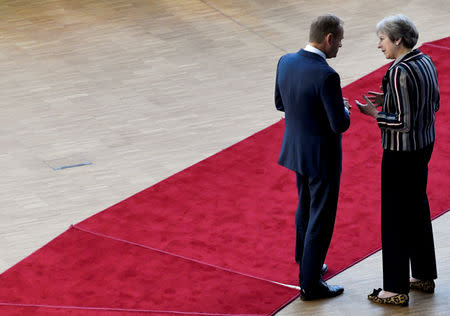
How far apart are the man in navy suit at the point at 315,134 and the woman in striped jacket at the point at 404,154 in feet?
0.57

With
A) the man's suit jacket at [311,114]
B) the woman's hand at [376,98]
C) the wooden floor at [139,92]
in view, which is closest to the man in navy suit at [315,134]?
the man's suit jacket at [311,114]

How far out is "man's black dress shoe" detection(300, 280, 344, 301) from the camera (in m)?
4.23

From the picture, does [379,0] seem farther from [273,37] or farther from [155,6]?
[155,6]

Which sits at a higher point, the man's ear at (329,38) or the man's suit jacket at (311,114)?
the man's ear at (329,38)

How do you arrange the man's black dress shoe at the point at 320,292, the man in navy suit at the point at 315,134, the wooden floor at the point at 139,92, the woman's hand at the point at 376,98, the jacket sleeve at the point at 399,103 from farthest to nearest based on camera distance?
the wooden floor at the point at 139,92, the man's black dress shoe at the point at 320,292, the woman's hand at the point at 376,98, the man in navy suit at the point at 315,134, the jacket sleeve at the point at 399,103

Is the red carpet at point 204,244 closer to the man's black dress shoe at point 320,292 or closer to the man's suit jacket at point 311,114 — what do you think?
the man's black dress shoe at point 320,292

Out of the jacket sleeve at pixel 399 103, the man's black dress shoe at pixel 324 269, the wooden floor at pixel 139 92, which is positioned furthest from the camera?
the wooden floor at pixel 139 92

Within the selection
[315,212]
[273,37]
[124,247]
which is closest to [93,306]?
[124,247]

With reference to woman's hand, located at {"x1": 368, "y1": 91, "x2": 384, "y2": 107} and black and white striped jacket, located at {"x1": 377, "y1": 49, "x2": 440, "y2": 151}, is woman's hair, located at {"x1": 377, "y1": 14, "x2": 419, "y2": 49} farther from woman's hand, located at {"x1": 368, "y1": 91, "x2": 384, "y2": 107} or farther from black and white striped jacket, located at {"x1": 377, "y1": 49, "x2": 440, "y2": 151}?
woman's hand, located at {"x1": 368, "y1": 91, "x2": 384, "y2": 107}

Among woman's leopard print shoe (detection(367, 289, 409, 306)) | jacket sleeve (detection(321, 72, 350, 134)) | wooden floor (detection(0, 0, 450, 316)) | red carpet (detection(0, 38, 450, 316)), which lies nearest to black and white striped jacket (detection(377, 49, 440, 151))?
jacket sleeve (detection(321, 72, 350, 134))

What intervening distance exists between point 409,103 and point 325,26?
49 centimetres

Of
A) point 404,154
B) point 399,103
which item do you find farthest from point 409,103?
point 404,154

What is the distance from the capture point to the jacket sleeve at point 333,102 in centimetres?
384

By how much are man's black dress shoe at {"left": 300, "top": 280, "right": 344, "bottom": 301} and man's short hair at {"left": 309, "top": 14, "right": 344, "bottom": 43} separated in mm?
1165
